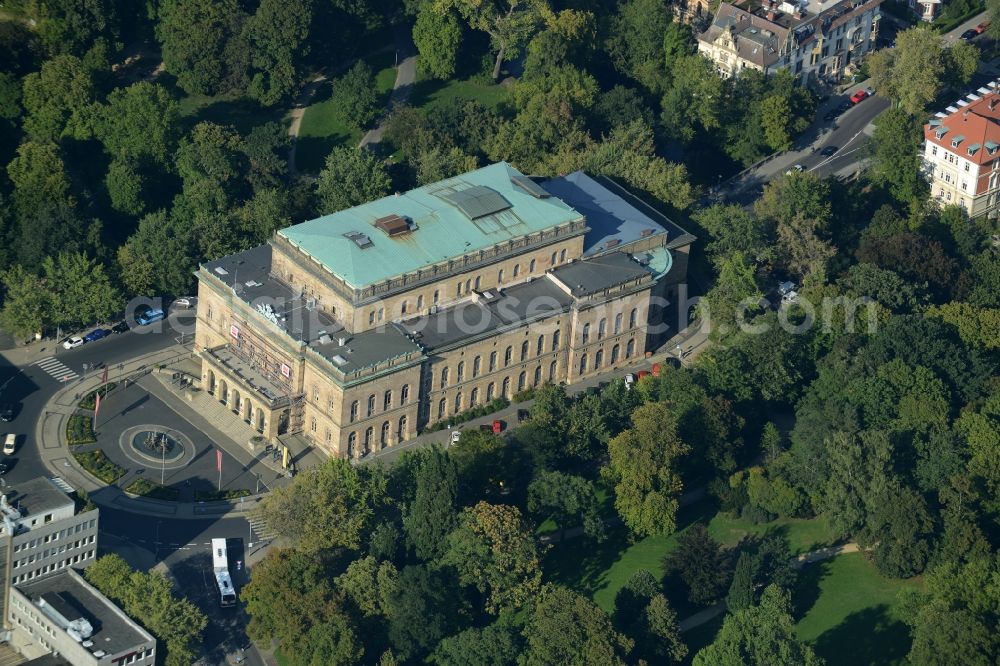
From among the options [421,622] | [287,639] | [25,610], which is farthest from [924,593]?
[25,610]

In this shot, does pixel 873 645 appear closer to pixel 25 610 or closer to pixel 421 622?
pixel 421 622

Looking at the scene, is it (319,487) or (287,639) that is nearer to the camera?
(287,639)

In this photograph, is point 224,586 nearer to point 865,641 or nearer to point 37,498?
point 37,498

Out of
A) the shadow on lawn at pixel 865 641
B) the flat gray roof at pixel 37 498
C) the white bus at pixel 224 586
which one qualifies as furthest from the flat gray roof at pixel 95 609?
the shadow on lawn at pixel 865 641

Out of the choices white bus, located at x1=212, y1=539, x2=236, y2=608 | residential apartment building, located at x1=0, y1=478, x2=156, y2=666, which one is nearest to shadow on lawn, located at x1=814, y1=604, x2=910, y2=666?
white bus, located at x1=212, y1=539, x2=236, y2=608

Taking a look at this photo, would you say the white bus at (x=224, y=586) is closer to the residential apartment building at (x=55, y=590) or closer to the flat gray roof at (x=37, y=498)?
the residential apartment building at (x=55, y=590)

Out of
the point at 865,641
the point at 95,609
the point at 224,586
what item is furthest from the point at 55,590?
the point at 865,641
